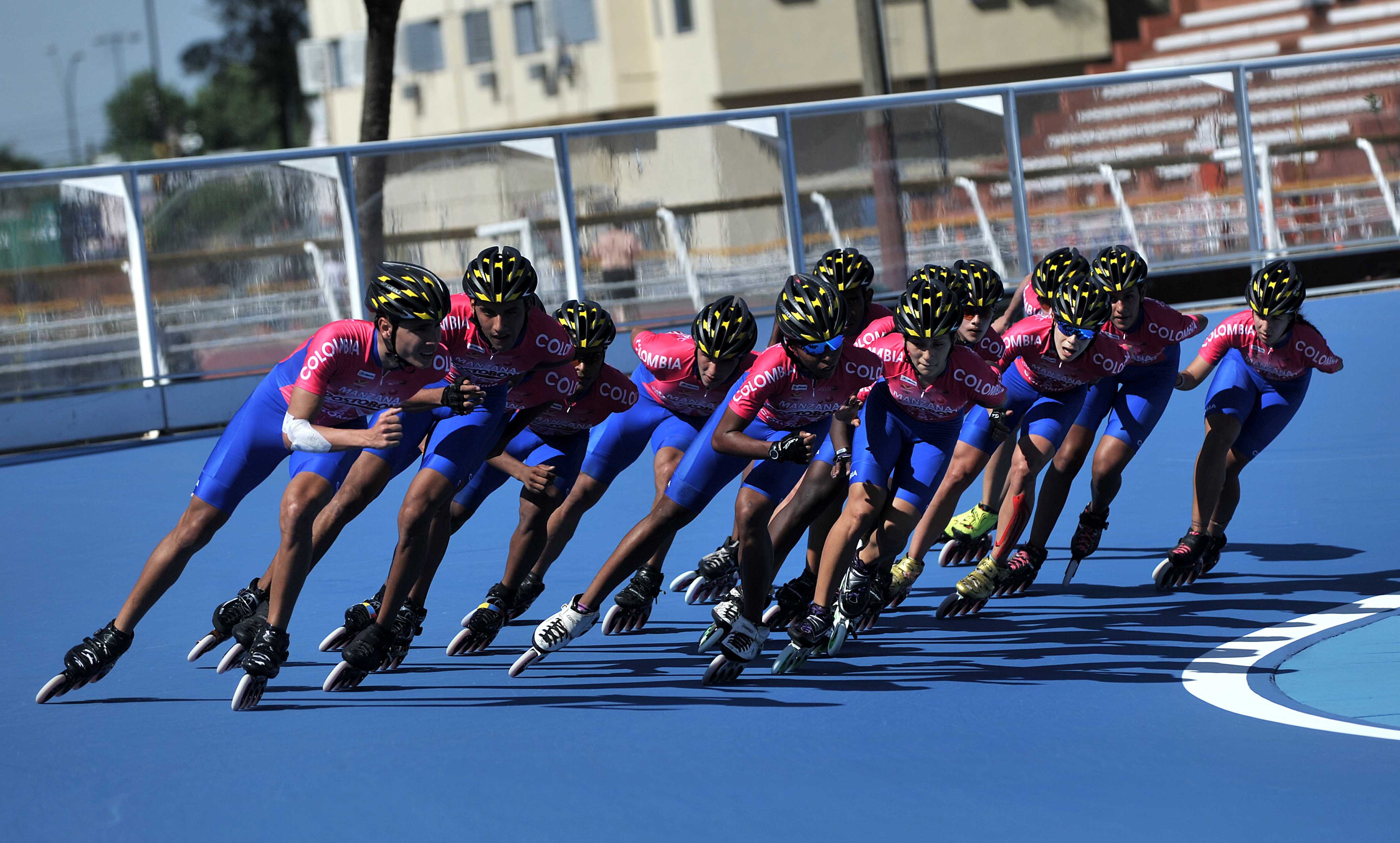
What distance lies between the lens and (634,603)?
7473 mm

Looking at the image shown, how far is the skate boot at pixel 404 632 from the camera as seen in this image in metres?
6.70

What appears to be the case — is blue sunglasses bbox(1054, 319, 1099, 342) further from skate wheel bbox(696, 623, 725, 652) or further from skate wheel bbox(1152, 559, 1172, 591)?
skate wheel bbox(696, 623, 725, 652)

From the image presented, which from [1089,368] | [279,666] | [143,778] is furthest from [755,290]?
[143,778]

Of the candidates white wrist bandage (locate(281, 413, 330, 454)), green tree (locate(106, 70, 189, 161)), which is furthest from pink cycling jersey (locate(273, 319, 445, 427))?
green tree (locate(106, 70, 189, 161))

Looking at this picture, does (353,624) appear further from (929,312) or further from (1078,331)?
(1078,331)

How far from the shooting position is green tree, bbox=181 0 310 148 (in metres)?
68.8

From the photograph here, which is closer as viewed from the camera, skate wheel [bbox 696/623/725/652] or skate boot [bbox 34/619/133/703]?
skate boot [bbox 34/619/133/703]

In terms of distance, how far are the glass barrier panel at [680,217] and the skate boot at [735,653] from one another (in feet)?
26.9

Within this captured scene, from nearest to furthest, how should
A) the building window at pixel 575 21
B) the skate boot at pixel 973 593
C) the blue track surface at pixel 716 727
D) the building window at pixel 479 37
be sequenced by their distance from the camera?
the blue track surface at pixel 716 727
the skate boot at pixel 973 593
the building window at pixel 575 21
the building window at pixel 479 37

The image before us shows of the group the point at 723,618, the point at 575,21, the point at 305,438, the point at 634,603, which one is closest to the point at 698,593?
the point at 634,603

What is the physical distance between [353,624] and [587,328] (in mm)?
1746

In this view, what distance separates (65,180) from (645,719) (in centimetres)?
955

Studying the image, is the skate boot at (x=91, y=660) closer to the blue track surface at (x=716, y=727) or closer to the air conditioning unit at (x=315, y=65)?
the blue track surface at (x=716, y=727)

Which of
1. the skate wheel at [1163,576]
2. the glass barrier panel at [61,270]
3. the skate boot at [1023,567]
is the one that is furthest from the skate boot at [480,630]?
the glass barrier panel at [61,270]
